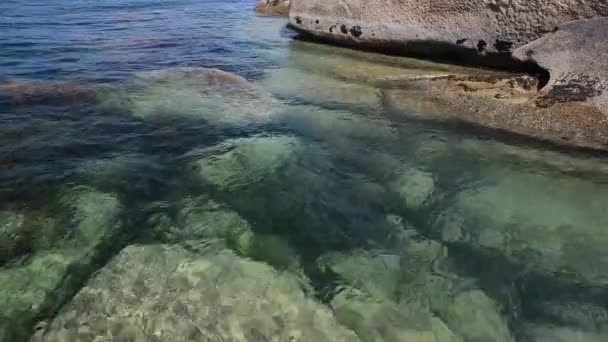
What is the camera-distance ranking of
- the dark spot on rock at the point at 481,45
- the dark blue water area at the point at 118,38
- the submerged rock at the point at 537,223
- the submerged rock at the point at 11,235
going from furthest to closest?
the dark blue water area at the point at 118,38
the dark spot on rock at the point at 481,45
the submerged rock at the point at 537,223
the submerged rock at the point at 11,235

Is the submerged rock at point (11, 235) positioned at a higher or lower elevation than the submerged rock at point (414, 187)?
lower

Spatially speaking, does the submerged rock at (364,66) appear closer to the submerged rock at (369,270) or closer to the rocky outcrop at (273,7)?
the submerged rock at (369,270)

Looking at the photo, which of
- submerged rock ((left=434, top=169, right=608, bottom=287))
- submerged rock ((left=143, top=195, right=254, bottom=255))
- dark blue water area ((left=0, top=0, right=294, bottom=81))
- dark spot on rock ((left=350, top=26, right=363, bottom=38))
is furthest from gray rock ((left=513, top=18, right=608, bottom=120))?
dark blue water area ((left=0, top=0, right=294, bottom=81))

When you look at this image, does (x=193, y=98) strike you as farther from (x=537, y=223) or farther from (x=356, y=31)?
(x=537, y=223)

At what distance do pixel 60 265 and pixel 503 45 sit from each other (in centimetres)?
870

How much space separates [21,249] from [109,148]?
2308mm

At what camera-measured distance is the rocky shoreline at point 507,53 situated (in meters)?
7.00

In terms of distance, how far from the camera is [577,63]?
738 cm

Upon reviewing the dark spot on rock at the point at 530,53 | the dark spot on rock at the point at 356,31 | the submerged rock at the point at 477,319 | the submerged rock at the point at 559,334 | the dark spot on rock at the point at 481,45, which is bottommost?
the submerged rock at the point at 477,319

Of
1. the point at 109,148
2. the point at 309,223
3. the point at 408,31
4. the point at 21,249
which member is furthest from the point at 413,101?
the point at 21,249

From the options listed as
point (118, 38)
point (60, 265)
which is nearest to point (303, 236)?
point (60, 265)

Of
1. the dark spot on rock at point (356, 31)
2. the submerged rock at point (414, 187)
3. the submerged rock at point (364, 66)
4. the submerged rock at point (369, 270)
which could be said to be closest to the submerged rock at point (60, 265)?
the submerged rock at point (369, 270)

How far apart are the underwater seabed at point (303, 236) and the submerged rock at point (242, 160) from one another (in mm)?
30

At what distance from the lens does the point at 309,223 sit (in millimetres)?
5051
